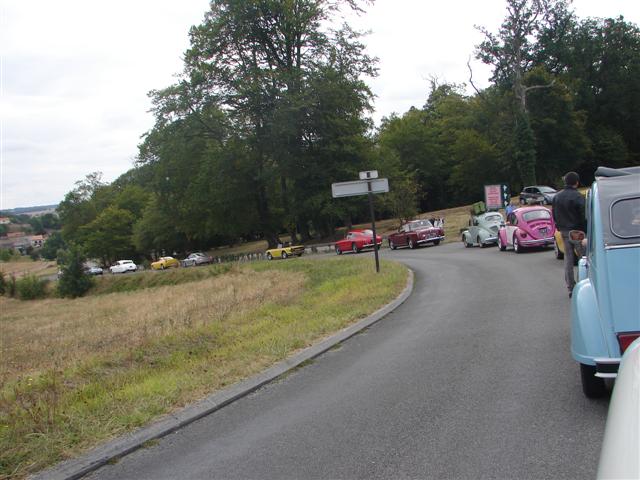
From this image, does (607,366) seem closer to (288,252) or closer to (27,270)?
(288,252)

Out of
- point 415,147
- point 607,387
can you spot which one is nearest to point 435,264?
point 607,387

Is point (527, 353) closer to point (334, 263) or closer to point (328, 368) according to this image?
point (328, 368)

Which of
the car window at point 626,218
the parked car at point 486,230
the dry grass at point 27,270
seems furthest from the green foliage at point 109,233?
the car window at point 626,218

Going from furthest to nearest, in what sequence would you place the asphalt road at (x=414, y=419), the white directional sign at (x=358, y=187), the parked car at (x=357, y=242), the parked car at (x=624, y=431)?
the parked car at (x=357, y=242), the white directional sign at (x=358, y=187), the asphalt road at (x=414, y=419), the parked car at (x=624, y=431)

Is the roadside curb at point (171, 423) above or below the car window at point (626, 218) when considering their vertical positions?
below

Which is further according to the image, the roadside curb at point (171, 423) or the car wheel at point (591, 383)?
the car wheel at point (591, 383)

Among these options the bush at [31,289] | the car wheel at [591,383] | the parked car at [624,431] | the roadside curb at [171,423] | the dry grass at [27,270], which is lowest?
the bush at [31,289]

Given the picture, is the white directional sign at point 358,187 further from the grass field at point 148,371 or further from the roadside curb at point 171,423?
the roadside curb at point 171,423

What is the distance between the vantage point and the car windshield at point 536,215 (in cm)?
2006

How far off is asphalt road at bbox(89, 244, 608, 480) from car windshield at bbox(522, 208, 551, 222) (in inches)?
472

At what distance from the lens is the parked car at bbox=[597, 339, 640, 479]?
1682 mm

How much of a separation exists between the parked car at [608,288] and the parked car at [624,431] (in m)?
2.67

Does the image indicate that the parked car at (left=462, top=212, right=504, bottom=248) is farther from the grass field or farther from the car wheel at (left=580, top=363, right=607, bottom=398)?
the car wheel at (left=580, top=363, right=607, bottom=398)

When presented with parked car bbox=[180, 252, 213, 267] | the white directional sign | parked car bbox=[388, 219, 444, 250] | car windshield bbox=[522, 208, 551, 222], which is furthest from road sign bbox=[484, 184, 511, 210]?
parked car bbox=[180, 252, 213, 267]
